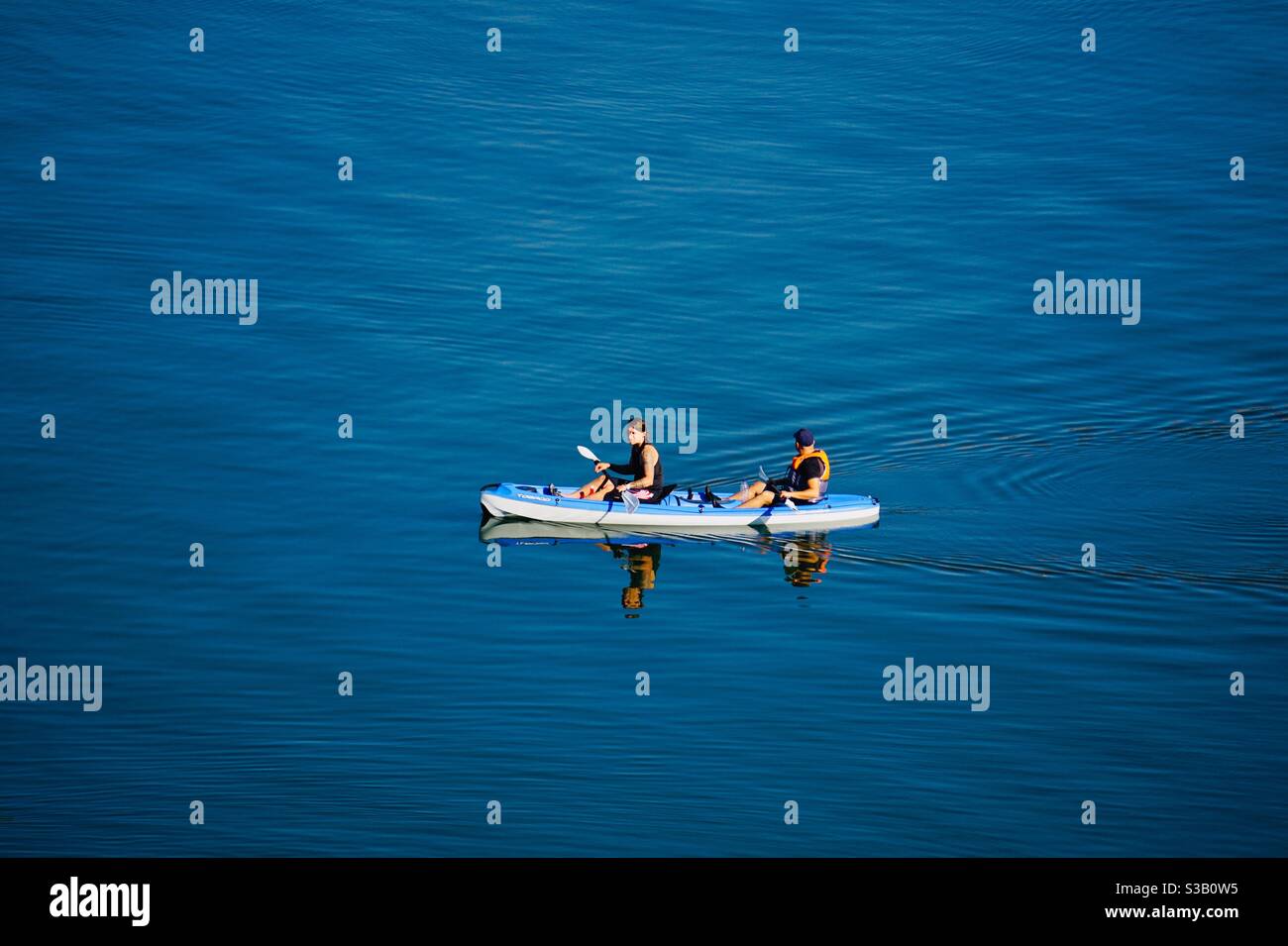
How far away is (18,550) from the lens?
2419 cm

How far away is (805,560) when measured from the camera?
2433 cm

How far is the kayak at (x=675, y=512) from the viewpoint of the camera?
2489cm

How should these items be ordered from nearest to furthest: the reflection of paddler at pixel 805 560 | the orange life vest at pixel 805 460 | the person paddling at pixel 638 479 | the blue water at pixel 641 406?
1. the blue water at pixel 641 406
2. the reflection of paddler at pixel 805 560
3. the person paddling at pixel 638 479
4. the orange life vest at pixel 805 460

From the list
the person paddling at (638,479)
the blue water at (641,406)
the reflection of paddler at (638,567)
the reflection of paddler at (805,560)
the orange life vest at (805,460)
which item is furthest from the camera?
the orange life vest at (805,460)

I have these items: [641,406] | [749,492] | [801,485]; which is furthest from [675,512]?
[641,406]

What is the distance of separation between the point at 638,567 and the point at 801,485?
2918 millimetres

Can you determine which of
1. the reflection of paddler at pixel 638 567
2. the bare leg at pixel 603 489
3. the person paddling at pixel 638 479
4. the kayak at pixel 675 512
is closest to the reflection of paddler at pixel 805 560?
the kayak at pixel 675 512

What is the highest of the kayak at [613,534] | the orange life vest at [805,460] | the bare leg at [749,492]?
the orange life vest at [805,460]

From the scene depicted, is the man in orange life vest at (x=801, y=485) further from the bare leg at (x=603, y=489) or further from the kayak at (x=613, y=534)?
the bare leg at (x=603, y=489)

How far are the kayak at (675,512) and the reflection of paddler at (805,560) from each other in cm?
37

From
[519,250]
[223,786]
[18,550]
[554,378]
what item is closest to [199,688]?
[223,786]

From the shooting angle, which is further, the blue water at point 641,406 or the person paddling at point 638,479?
the person paddling at point 638,479

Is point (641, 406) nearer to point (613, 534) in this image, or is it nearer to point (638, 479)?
point (638, 479)

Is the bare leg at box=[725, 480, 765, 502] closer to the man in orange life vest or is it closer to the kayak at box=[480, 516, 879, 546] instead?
the man in orange life vest
